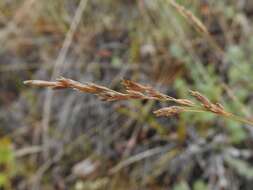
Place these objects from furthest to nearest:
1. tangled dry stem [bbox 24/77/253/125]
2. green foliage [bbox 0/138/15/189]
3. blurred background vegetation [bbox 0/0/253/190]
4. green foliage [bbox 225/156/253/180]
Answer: green foliage [bbox 0/138/15/189] → blurred background vegetation [bbox 0/0/253/190] → green foliage [bbox 225/156/253/180] → tangled dry stem [bbox 24/77/253/125]

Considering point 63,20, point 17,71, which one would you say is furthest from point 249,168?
point 17,71

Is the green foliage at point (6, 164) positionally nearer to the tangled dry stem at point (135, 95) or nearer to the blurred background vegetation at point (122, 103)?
the blurred background vegetation at point (122, 103)

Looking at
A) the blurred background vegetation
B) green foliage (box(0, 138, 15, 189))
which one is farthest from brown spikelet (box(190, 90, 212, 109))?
green foliage (box(0, 138, 15, 189))

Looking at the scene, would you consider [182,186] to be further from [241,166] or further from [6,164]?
[6,164]

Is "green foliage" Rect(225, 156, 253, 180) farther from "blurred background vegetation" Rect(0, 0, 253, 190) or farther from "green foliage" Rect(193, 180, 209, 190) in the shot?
"green foliage" Rect(193, 180, 209, 190)

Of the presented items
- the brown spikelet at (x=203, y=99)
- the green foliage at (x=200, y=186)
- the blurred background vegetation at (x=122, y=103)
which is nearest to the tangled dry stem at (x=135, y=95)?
the brown spikelet at (x=203, y=99)

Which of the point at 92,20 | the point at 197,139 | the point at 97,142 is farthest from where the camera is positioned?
the point at 92,20

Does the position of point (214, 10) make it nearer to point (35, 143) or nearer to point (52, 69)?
point (52, 69)

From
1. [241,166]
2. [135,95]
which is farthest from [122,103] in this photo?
[135,95]
